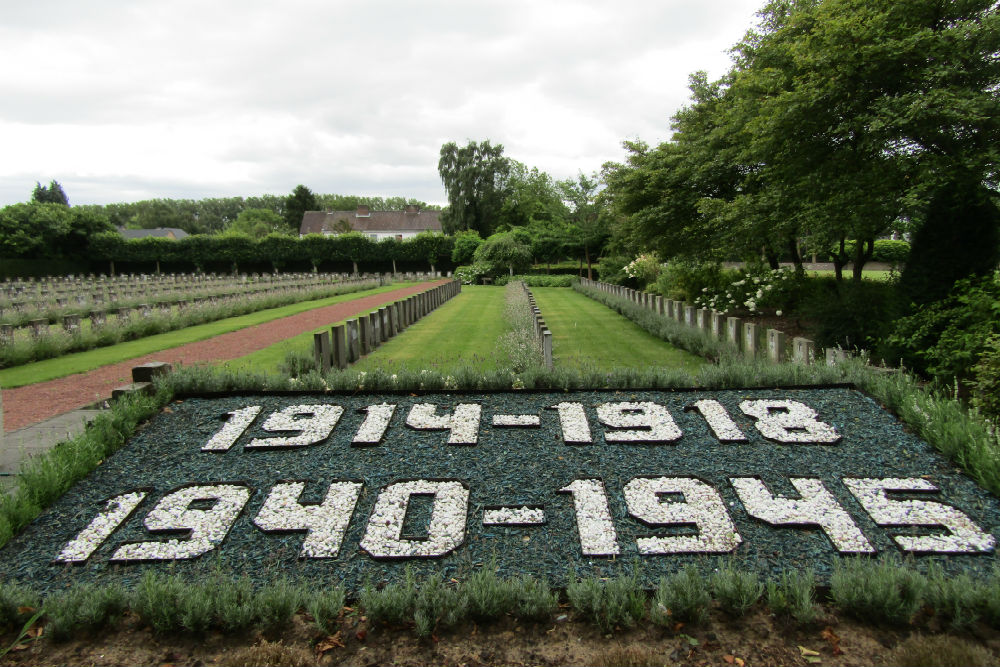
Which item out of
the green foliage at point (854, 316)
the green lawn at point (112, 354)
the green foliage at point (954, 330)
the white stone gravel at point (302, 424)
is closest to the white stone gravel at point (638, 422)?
the white stone gravel at point (302, 424)

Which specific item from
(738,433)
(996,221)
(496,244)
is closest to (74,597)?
(738,433)

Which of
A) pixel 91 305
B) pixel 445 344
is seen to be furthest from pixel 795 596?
pixel 91 305

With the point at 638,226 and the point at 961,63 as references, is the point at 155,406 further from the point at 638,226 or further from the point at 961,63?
the point at 638,226

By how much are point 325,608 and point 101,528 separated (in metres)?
1.82

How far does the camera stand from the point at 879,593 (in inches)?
106

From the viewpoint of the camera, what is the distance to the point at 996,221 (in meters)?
7.08

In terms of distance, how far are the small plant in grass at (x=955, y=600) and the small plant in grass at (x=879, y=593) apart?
56 mm

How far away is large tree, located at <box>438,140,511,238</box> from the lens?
61.8 metres

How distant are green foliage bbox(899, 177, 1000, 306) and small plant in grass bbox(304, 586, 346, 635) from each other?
7.73 metres

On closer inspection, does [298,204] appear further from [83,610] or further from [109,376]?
[83,610]

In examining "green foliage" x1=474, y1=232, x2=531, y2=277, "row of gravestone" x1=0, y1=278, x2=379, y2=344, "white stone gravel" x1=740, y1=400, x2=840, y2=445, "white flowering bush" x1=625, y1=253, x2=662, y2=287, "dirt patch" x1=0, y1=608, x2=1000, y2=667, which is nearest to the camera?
"dirt patch" x1=0, y1=608, x2=1000, y2=667

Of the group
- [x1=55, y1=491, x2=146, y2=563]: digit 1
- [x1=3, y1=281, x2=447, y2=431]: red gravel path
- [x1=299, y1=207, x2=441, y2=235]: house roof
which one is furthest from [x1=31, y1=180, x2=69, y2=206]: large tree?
[x1=55, y1=491, x2=146, y2=563]: digit 1

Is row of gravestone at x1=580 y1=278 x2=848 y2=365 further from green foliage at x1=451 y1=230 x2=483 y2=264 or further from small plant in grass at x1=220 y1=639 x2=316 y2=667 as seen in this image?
green foliage at x1=451 y1=230 x2=483 y2=264

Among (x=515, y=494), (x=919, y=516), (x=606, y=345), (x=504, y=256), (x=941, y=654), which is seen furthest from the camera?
(x=504, y=256)
